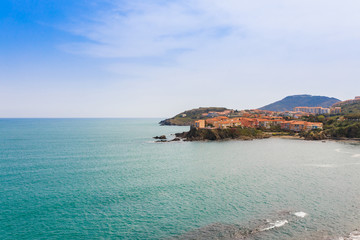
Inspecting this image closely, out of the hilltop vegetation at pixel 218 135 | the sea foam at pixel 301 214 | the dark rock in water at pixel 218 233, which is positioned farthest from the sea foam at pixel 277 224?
the hilltop vegetation at pixel 218 135

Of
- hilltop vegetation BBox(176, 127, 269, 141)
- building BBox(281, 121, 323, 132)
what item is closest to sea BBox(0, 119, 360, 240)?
hilltop vegetation BBox(176, 127, 269, 141)

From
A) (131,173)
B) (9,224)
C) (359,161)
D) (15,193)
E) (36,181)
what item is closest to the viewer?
(9,224)

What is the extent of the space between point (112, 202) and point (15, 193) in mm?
13243

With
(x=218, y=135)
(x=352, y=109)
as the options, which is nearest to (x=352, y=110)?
(x=352, y=109)

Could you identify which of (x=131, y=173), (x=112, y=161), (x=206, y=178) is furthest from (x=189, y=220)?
(x=112, y=161)

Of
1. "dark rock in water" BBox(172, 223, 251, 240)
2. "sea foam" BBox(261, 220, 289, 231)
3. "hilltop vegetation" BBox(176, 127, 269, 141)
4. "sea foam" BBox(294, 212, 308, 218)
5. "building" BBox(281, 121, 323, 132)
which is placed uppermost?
"building" BBox(281, 121, 323, 132)

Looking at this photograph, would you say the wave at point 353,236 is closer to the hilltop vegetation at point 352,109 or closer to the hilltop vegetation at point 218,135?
the hilltop vegetation at point 218,135

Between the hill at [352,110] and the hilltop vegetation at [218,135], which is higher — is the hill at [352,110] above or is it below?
above

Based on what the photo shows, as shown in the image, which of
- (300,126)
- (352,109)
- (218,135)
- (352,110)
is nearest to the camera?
(218,135)

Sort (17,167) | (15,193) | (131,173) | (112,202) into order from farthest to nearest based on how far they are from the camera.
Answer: (17,167) → (131,173) → (15,193) → (112,202)

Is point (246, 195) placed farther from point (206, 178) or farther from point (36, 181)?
point (36, 181)

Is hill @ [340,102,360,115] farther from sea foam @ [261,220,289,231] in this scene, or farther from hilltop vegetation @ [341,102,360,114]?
sea foam @ [261,220,289,231]

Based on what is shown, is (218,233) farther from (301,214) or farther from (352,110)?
(352,110)

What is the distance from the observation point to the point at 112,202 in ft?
86.7
